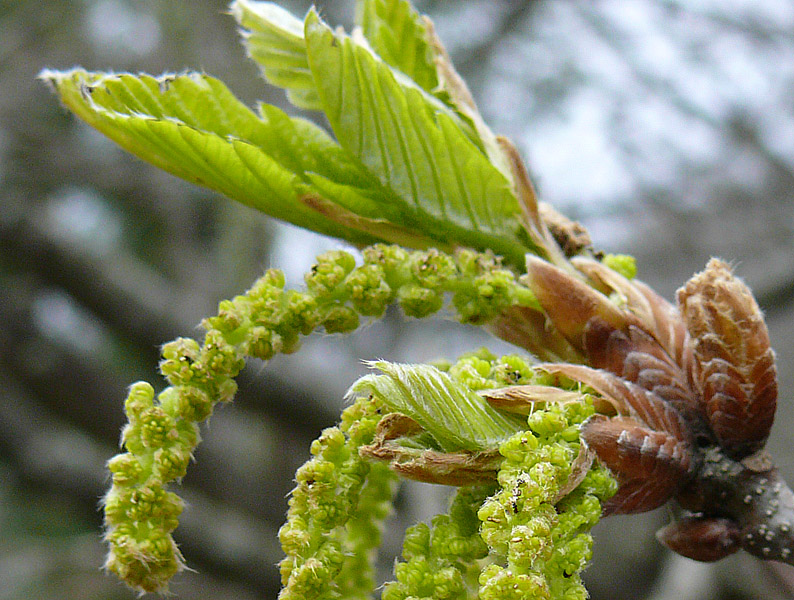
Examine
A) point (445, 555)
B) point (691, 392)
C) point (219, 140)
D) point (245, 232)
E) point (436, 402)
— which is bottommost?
point (445, 555)

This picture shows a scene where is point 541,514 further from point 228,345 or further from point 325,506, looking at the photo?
point 228,345

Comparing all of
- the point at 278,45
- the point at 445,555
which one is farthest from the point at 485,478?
the point at 278,45

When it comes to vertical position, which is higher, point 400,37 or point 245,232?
point 245,232

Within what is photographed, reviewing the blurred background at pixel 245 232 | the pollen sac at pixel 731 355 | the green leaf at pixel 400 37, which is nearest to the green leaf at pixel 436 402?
the pollen sac at pixel 731 355

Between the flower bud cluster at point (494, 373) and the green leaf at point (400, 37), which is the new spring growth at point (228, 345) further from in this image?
the green leaf at point (400, 37)

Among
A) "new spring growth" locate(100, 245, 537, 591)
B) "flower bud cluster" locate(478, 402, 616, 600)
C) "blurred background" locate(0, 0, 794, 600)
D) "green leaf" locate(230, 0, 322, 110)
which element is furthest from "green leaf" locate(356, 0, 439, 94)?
"blurred background" locate(0, 0, 794, 600)

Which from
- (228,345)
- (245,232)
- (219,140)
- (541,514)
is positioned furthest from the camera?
(245,232)
